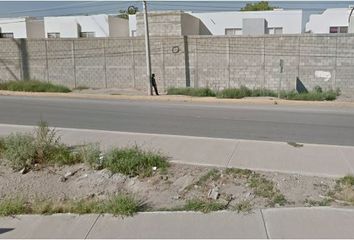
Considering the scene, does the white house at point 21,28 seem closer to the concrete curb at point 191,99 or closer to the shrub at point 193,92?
the concrete curb at point 191,99

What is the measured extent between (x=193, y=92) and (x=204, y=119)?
7962 millimetres

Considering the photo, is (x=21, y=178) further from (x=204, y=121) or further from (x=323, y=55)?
(x=323, y=55)

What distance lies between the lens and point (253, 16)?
33.8 m

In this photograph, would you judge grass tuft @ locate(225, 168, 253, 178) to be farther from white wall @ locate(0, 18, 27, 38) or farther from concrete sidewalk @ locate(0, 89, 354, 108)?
white wall @ locate(0, 18, 27, 38)

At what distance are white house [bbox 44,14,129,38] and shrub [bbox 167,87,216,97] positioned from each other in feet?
67.1

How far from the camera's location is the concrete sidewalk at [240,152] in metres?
6.30

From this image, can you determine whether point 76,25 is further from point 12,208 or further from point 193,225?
point 193,225

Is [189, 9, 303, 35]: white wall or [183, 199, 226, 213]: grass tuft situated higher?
[189, 9, 303, 35]: white wall

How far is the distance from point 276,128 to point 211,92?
969 centimetres

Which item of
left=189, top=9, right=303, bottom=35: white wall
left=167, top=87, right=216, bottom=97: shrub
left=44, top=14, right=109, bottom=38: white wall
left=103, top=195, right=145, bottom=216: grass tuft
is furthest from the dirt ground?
left=44, top=14, right=109, bottom=38: white wall

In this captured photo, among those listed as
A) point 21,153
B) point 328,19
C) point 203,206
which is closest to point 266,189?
point 203,206

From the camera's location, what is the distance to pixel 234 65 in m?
20.8

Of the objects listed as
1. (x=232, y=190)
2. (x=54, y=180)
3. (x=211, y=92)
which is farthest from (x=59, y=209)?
(x=211, y=92)

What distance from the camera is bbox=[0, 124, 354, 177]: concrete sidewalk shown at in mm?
6301
